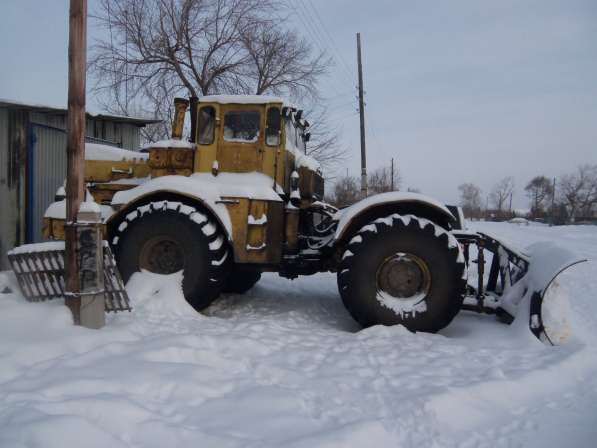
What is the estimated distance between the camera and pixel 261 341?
11.8 ft

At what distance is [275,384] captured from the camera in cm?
274

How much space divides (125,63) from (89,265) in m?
13.4

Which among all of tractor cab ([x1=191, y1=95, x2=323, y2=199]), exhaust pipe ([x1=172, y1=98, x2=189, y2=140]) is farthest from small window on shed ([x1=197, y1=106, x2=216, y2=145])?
exhaust pipe ([x1=172, y1=98, x2=189, y2=140])

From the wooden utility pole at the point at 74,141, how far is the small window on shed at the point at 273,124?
1.96 meters

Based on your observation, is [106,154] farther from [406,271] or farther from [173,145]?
[406,271]

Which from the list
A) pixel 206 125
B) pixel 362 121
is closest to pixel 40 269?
pixel 206 125

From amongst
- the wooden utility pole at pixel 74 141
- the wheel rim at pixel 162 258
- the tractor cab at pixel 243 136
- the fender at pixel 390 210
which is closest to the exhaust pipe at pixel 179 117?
the tractor cab at pixel 243 136

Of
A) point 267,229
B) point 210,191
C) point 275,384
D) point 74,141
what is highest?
point 74,141

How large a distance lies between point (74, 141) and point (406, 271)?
128 inches

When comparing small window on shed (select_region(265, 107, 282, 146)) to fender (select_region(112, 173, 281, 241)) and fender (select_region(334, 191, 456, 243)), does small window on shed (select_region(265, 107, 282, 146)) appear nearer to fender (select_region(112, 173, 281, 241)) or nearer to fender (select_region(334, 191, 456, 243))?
fender (select_region(112, 173, 281, 241))

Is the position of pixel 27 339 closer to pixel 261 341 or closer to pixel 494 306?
pixel 261 341

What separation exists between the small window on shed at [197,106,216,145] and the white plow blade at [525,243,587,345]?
3728 mm

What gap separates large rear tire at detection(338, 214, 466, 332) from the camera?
13.4ft

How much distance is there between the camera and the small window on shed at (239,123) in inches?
191
